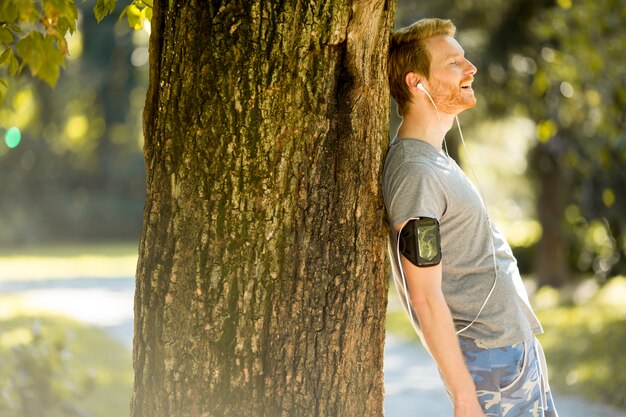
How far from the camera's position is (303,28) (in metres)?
3.25

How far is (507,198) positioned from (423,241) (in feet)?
107

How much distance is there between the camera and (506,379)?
3.41 meters

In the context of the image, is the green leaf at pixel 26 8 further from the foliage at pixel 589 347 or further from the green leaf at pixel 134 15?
the foliage at pixel 589 347

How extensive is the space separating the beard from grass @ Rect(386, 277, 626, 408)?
6.44 m

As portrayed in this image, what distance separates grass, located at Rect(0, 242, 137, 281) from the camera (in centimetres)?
2423

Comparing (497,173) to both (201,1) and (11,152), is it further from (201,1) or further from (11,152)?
(201,1)

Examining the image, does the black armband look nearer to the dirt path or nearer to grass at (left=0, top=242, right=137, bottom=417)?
grass at (left=0, top=242, right=137, bottom=417)

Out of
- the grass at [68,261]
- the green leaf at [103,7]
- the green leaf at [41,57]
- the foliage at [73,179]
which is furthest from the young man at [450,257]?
the foliage at [73,179]

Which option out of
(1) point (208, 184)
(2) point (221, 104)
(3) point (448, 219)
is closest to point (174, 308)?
(1) point (208, 184)

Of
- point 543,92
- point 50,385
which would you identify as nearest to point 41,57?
point 50,385

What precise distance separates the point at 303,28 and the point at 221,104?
375 millimetres

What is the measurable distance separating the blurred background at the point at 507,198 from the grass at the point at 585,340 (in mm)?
34

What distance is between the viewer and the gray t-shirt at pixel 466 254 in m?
3.40

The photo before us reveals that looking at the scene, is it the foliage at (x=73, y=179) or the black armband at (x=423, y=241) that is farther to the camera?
the foliage at (x=73, y=179)
